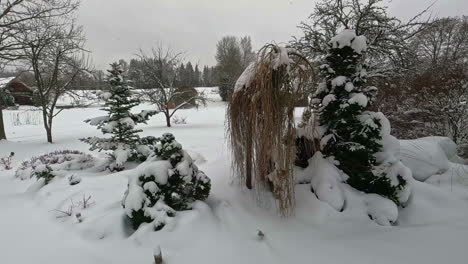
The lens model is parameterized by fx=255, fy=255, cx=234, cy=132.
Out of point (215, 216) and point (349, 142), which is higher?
point (349, 142)

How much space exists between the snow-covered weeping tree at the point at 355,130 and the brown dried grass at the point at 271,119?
467 millimetres

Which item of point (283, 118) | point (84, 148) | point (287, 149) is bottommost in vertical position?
point (84, 148)

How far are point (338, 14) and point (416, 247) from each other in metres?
6.59

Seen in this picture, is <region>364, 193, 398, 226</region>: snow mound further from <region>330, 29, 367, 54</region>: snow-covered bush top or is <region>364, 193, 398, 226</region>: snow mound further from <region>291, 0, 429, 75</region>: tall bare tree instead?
<region>291, 0, 429, 75</region>: tall bare tree

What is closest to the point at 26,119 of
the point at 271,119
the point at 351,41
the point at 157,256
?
the point at 157,256

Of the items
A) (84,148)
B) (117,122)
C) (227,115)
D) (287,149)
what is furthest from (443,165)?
(84,148)

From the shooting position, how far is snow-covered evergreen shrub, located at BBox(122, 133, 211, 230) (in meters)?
2.54

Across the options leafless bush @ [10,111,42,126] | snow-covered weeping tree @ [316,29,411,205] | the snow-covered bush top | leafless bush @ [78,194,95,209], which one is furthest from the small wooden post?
leafless bush @ [10,111,42,126]

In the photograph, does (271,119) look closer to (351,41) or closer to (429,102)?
(351,41)

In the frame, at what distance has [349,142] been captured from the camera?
9.42 feet

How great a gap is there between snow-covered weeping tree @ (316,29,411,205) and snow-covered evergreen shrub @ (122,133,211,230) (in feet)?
5.23

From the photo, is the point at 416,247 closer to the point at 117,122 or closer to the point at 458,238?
the point at 458,238

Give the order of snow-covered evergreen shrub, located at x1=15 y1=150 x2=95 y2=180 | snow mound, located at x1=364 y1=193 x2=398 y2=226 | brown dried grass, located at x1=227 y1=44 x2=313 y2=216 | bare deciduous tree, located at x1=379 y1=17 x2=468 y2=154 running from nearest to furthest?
1. brown dried grass, located at x1=227 y1=44 x2=313 y2=216
2. snow mound, located at x1=364 y1=193 x2=398 y2=226
3. snow-covered evergreen shrub, located at x1=15 y1=150 x2=95 y2=180
4. bare deciduous tree, located at x1=379 y1=17 x2=468 y2=154

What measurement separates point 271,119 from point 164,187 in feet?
4.31
